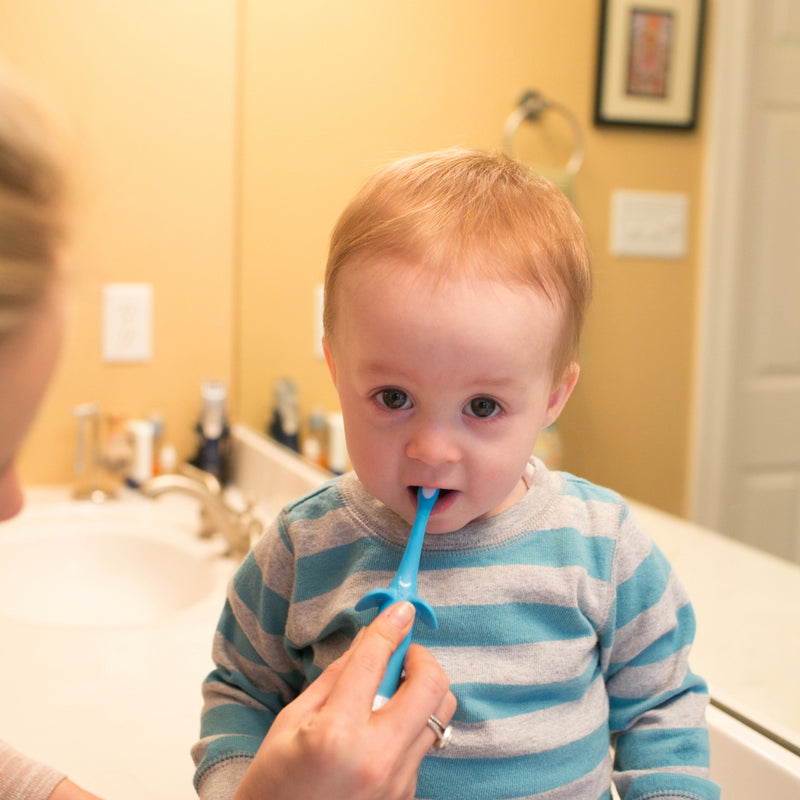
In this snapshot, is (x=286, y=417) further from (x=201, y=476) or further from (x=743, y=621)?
(x=743, y=621)

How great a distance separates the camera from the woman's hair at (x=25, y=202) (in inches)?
16.8

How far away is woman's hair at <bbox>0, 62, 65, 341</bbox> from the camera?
0.43 metres

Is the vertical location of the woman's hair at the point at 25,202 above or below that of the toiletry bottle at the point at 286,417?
above

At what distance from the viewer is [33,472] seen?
1710 millimetres

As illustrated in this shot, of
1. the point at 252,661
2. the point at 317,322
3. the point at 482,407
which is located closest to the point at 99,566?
the point at 317,322

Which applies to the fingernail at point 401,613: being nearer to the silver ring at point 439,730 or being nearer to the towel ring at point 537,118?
the silver ring at point 439,730

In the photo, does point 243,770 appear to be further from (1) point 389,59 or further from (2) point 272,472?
(1) point 389,59

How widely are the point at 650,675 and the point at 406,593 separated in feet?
0.71

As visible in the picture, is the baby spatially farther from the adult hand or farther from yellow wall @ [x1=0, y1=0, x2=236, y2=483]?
yellow wall @ [x1=0, y1=0, x2=236, y2=483]

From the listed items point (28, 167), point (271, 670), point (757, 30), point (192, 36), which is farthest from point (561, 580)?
point (192, 36)

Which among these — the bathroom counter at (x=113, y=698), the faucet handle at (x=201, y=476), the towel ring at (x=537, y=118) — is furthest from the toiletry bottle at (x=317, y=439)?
the towel ring at (x=537, y=118)

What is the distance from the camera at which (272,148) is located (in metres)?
Result: 1.65

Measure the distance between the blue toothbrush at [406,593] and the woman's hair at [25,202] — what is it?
0.93 feet

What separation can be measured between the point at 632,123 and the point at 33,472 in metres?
1.26
